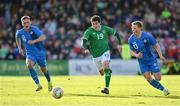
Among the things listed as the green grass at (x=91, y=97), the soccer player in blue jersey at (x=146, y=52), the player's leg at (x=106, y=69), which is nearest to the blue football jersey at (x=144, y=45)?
the soccer player in blue jersey at (x=146, y=52)

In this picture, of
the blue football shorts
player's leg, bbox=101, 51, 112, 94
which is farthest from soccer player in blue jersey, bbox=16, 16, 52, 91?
the blue football shorts

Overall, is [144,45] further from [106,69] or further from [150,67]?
[106,69]

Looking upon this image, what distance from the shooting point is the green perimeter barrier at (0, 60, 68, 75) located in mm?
34938

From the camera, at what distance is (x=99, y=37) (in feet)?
63.2

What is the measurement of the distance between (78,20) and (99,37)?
18.4 metres

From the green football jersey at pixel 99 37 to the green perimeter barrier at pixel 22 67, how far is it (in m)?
15.5

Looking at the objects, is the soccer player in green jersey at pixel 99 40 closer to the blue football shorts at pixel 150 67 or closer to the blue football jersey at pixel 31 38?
the blue football jersey at pixel 31 38

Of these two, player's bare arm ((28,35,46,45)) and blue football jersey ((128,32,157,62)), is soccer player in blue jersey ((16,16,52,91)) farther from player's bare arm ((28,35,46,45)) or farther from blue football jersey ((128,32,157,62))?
blue football jersey ((128,32,157,62))

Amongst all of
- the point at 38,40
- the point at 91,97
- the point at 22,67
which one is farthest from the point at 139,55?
the point at 22,67

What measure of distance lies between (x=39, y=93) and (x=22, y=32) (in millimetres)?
2074

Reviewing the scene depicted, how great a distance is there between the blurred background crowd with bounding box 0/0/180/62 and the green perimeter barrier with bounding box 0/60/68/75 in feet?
3.03

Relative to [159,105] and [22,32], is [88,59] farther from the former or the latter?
[159,105]

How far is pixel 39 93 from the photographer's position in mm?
18672

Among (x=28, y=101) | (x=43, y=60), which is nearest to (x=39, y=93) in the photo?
(x=43, y=60)
